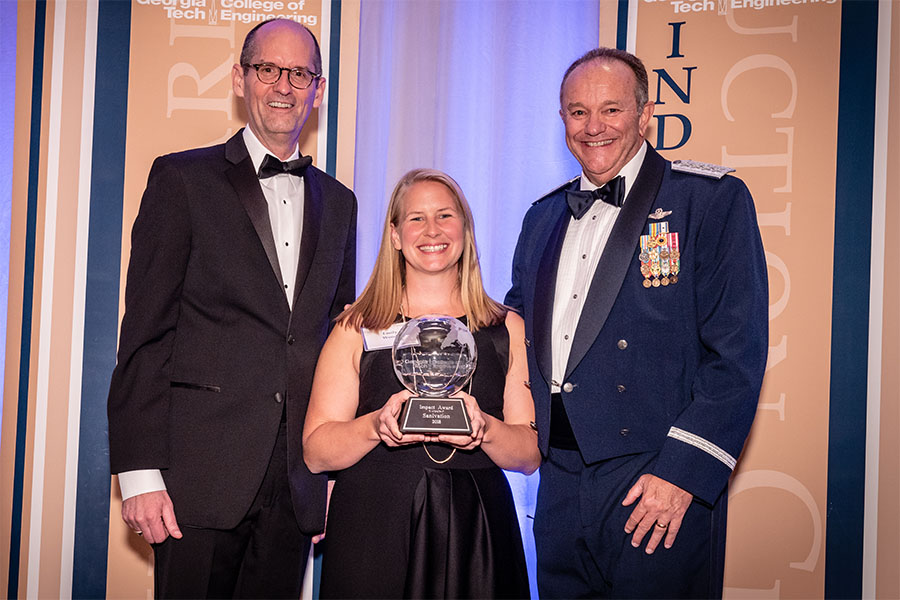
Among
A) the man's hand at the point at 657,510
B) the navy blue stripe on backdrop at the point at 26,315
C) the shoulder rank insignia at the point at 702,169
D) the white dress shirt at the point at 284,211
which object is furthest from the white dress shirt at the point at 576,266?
the navy blue stripe on backdrop at the point at 26,315

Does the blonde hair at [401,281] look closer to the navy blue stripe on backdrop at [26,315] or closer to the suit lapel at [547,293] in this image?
the suit lapel at [547,293]

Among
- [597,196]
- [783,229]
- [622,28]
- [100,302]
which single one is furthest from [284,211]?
[783,229]

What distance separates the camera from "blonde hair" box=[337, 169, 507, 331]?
2.60 metres

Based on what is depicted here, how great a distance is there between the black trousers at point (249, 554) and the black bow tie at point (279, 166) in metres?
0.83

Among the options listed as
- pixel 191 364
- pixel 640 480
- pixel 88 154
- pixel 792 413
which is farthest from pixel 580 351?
pixel 88 154

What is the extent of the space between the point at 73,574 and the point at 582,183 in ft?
9.30

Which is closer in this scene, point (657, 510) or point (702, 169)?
point (657, 510)

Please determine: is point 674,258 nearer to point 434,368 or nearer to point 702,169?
point 702,169

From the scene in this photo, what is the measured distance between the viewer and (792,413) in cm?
338

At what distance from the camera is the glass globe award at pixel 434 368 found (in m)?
2.14

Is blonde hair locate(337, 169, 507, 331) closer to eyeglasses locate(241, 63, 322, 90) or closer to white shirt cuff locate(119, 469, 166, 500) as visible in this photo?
eyeglasses locate(241, 63, 322, 90)

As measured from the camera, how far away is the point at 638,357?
2.39 metres

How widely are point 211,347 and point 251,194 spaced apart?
0.51 metres

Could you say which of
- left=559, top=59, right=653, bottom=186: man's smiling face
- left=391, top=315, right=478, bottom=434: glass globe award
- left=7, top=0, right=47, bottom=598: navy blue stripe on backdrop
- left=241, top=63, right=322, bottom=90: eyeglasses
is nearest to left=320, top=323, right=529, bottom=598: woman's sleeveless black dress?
left=391, top=315, right=478, bottom=434: glass globe award
